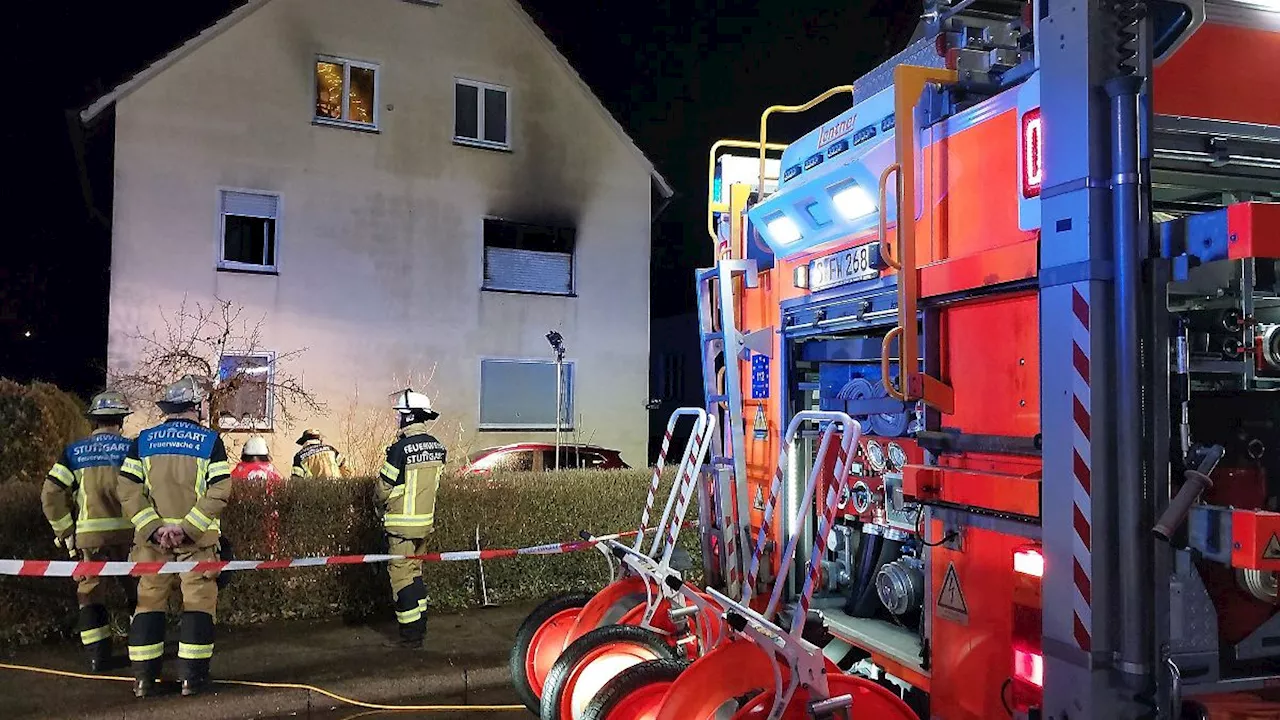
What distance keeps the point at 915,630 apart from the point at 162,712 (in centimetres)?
425

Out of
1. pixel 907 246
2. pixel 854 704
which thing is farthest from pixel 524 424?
pixel 907 246

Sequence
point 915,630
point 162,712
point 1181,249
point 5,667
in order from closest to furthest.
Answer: point 1181,249
point 915,630
point 162,712
point 5,667

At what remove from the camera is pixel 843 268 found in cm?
406

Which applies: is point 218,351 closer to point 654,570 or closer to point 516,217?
point 516,217

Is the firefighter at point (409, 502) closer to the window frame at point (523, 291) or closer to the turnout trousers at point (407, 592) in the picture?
the turnout trousers at point (407, 592)

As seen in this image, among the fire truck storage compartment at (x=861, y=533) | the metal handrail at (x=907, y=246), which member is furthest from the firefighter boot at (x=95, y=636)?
the metal handrail at (x=907, y=246)

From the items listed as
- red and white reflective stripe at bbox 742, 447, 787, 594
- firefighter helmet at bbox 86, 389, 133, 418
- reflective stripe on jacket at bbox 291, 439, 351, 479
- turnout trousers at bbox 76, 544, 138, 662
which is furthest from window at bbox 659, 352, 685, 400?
red and white reflective stripe at bbox 742, 447, 787, 594

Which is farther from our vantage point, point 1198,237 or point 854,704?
point 854,704

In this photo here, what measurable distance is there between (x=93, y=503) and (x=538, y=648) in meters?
3.40

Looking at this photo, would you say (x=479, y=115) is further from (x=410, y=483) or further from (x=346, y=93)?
(x=410, y=483)

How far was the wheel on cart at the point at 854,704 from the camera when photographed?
3.35 m

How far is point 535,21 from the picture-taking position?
1777 cm

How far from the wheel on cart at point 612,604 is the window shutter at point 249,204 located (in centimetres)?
1260

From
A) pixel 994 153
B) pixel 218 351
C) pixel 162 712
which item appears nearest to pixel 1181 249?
pixel 994 153
